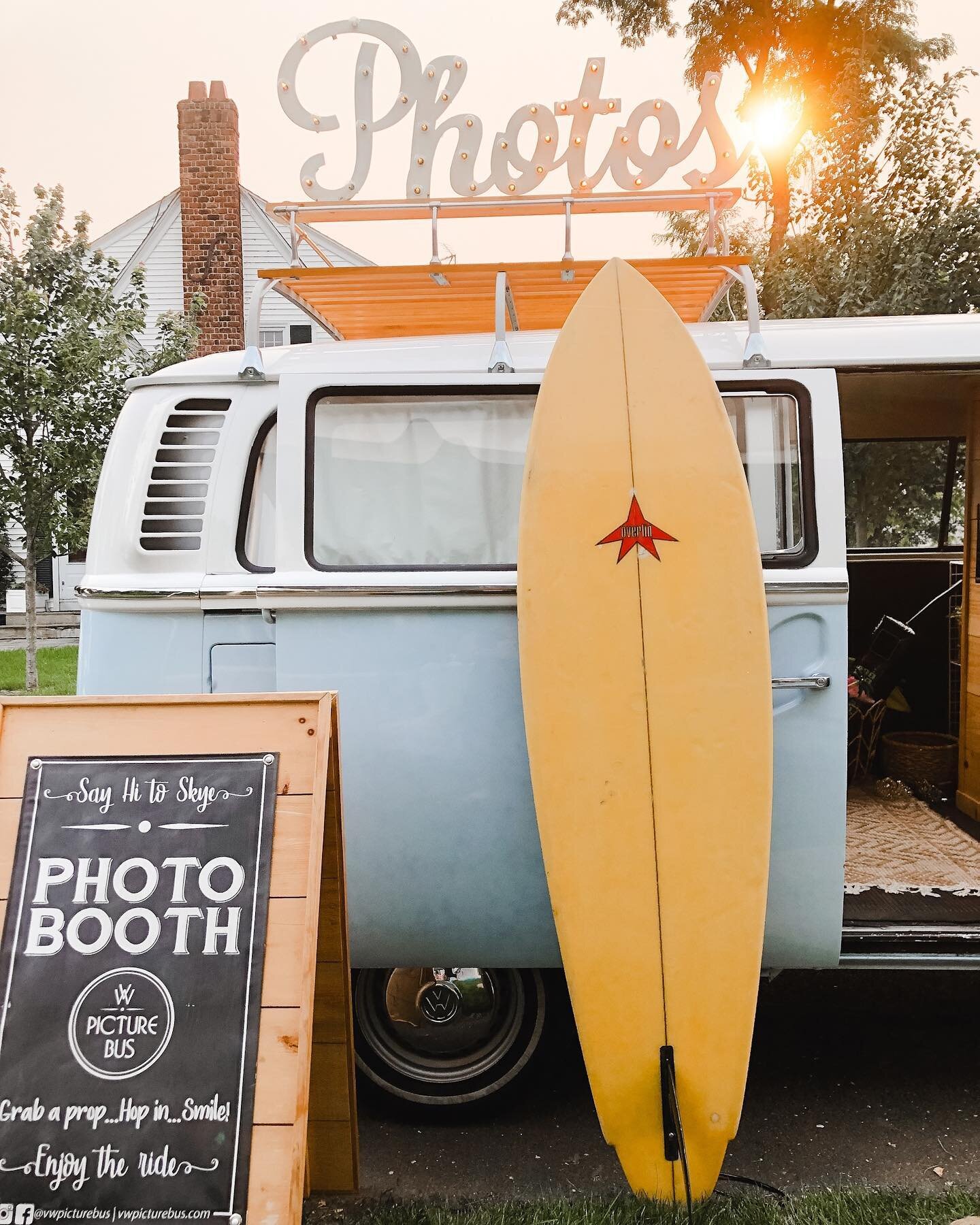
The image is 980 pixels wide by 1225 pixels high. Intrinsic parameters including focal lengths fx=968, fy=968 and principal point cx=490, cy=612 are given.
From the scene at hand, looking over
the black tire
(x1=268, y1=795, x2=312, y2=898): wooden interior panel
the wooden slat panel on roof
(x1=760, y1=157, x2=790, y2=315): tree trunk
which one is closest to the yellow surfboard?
the black tire

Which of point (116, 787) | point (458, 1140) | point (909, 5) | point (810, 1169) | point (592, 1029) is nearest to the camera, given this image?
point (116, 787)

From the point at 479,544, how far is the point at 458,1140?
186 cm

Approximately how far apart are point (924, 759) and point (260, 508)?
346cm

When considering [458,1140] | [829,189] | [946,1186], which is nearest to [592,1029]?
[458,1140]

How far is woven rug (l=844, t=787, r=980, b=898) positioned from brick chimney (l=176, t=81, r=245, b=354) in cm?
1155

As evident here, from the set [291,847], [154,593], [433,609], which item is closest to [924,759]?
[433,609]

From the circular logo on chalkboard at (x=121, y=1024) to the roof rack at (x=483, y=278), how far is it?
1.79 metres

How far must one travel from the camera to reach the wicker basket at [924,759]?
185 inches

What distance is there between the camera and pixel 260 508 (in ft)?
9.97

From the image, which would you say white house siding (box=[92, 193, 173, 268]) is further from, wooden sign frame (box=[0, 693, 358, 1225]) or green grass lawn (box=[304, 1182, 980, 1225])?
green grass lawn (box=[304, 1182, 980, 1225])

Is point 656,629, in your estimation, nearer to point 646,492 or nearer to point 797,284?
point 646,492

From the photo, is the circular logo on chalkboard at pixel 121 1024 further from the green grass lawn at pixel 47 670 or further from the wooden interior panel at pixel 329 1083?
the green grass lawn at pixel 47 670

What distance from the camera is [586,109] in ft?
10.3

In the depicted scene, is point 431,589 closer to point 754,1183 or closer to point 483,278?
point 483,278
